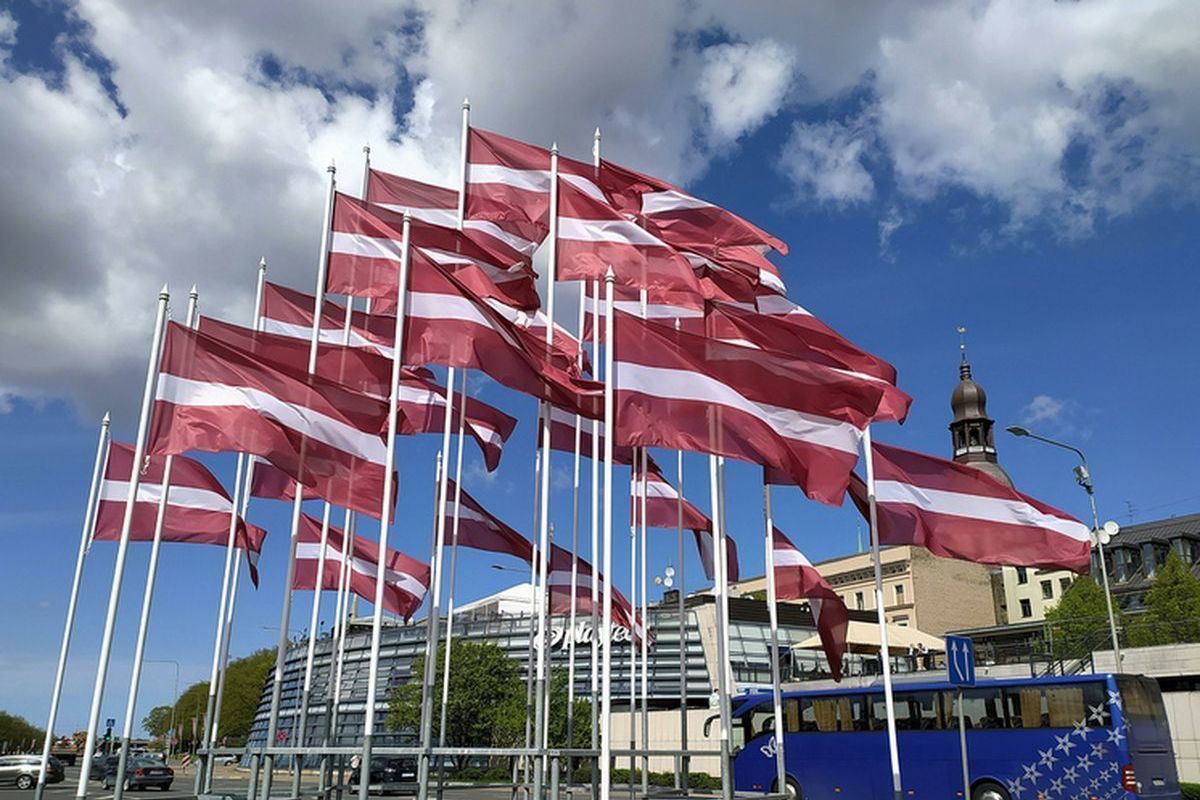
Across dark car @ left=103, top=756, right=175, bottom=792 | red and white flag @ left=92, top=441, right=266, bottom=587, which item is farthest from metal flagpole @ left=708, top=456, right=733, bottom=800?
dark car @ left=103, top=756, right=175, bottom=792

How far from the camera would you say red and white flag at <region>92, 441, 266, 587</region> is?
61.4ft

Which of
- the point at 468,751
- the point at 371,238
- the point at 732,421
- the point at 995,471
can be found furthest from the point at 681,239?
the point at 995,471

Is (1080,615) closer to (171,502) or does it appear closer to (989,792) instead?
(989,792)

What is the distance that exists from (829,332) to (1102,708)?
539 inches

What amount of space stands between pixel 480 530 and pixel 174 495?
232 inches

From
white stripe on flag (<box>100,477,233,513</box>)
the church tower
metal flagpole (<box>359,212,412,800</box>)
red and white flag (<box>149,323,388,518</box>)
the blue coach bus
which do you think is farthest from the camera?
the church tower

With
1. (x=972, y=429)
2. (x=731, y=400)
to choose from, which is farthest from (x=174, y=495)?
(x=972, y=429)

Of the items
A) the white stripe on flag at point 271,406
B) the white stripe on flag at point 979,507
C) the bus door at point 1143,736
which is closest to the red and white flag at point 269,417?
the white stripe on flag at point 271,406

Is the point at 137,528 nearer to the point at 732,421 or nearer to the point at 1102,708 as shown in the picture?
the point at 732,421

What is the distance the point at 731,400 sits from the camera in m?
14.4

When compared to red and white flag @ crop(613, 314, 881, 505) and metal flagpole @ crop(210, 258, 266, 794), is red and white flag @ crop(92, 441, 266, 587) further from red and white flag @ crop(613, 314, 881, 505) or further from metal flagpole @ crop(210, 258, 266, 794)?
red and white flag @ crop(613, 314, 881, 505)

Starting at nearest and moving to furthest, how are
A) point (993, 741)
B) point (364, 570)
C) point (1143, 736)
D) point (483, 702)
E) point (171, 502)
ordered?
point (171, 502)
point (364, 570)
point (1143, 736)
point (993, 741)
point (483, 702)

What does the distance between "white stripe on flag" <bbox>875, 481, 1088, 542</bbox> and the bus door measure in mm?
10725

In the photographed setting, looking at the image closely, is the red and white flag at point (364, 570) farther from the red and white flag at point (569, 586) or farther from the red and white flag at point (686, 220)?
the red and white flag at point (686, 220)
